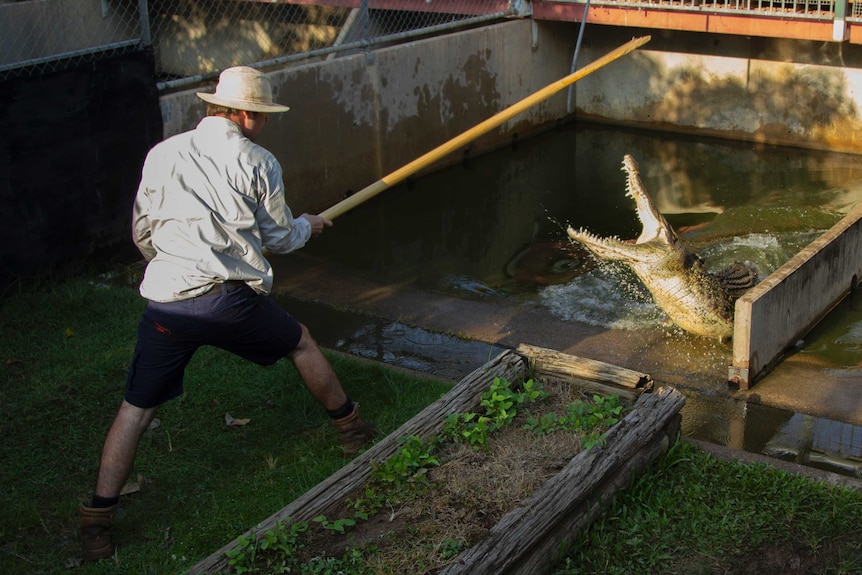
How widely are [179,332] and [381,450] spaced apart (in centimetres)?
108

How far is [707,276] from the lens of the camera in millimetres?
7137

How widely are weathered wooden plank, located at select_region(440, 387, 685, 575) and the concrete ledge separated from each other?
1.27 metres

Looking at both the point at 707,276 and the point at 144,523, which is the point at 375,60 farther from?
the point at 144,523

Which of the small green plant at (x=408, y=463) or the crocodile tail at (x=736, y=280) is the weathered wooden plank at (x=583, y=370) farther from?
the crocodile tail at (x=736, y=280)

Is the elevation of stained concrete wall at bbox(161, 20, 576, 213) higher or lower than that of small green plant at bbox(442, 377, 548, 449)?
higher

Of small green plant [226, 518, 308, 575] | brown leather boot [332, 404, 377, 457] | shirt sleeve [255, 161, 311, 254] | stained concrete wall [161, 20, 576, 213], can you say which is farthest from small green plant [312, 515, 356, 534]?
stained concrete wall [161, 20, 576, 213]

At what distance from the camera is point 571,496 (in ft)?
13.8

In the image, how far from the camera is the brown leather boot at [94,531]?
4379 millimetres

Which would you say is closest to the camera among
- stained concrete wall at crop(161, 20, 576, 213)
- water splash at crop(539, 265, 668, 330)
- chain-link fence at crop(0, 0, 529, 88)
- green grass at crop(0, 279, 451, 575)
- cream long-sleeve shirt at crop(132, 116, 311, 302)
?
cream long-sleeve shirt at crop(132, 116, 311, 302)

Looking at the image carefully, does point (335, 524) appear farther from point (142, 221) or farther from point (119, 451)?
point (142, 221)

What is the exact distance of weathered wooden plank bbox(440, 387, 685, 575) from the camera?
3830mm

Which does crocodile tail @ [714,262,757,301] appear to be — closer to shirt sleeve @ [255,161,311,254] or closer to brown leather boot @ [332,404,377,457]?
brown leather boot @ [332,404,377,457]

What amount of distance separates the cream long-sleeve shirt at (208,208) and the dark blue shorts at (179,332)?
0.06 meters

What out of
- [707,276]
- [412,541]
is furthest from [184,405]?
[707,276]
